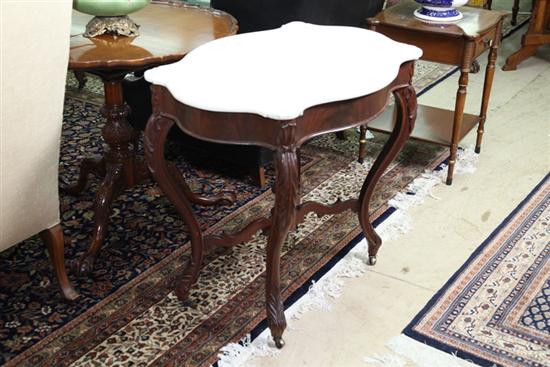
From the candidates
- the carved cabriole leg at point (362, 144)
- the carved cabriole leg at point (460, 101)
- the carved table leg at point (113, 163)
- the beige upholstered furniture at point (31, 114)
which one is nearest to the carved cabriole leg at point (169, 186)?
the beige upholstered furniture at point (31, 114)

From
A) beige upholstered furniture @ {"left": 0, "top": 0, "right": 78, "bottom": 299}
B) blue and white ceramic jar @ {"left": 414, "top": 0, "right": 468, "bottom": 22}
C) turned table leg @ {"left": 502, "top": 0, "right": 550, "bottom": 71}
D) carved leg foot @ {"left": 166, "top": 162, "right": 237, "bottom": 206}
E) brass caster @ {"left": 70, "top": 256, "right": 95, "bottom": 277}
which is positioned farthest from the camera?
turned table leg @ {"left": 502, "top": 0, "right": 550, "bottom": 71}

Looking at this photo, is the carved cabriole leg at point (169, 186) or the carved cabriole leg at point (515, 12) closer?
the carved cabriole leg at point (169, 186)

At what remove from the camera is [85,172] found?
2.73 m

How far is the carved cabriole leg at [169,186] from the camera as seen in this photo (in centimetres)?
188

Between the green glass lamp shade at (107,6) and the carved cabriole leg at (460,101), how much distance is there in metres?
1.17

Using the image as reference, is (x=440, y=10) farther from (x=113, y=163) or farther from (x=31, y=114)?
(x=31, y=114)

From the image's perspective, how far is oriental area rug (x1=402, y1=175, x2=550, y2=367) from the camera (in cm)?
197

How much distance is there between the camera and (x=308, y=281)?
2256 mm

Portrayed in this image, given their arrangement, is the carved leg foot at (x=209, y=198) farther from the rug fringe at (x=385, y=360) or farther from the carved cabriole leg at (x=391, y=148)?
the rug fringe at (x=385, y=360)

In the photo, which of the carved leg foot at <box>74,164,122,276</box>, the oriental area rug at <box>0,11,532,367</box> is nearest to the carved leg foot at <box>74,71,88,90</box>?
the oriental area rug at <box>0,11,532,367</box>

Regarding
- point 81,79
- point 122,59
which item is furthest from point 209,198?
point 81,79

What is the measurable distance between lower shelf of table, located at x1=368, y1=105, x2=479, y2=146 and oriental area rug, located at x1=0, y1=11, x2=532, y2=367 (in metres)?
0.13

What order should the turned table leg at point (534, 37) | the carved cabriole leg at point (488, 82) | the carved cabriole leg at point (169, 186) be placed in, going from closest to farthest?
the carved cabriole leg at point (169, 186)
the carved cabriole leg at point (488, 82)
the turned table leg at point (534, 37)

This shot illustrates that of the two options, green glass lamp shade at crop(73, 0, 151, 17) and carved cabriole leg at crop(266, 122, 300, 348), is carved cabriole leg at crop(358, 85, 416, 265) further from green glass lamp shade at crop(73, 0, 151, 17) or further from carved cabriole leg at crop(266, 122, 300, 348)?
green glass lamp shade at crop(73, 0, 151, 17)
